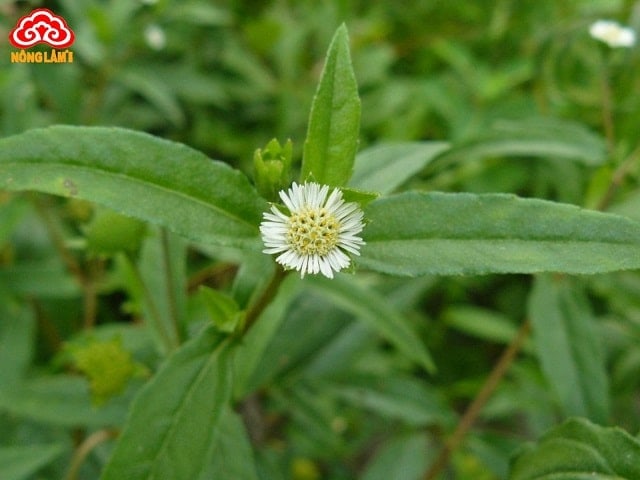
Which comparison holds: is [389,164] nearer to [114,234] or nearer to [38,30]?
[114,234]

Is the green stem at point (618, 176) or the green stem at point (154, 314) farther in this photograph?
the green stem at point (618, 176)

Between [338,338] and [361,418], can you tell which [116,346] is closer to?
[338,338]

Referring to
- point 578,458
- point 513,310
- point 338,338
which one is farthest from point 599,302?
point 578,458

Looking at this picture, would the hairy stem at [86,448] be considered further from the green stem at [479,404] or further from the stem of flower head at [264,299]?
the green stem at [479,404]

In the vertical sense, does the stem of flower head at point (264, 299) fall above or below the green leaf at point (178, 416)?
above

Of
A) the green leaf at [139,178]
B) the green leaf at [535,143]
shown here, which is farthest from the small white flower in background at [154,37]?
the green leaf at [139,178]

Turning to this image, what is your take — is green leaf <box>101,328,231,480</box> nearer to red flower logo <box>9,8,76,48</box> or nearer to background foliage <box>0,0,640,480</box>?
background foliage <box>0,0,640,480</box>
